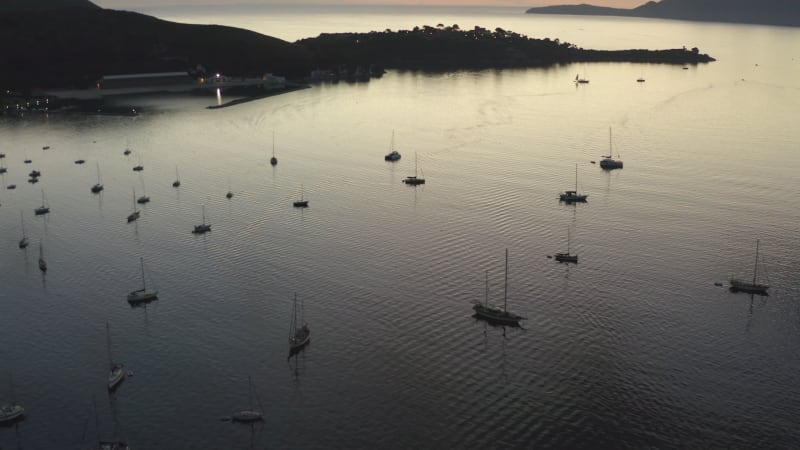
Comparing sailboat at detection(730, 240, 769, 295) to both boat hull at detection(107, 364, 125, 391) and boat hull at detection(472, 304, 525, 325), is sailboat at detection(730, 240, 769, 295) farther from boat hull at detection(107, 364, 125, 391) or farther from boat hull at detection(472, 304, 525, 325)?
boat hull at detection(107, 364, 125, 391)

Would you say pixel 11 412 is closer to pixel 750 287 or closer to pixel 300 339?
pixel 300 339

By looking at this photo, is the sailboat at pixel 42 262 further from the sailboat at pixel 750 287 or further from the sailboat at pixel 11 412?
the sailboat at pixel 750 287

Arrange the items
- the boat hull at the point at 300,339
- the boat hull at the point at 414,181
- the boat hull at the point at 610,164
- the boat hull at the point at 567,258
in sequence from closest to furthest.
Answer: the boat hull at the point at 300,339, the boat hull at the point at 567,258, the boat hull at the point at 414,181, the boat hull at the point at 610,164

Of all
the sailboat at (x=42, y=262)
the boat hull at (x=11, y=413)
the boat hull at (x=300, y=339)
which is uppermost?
the sailboat at (x=42, y=262)

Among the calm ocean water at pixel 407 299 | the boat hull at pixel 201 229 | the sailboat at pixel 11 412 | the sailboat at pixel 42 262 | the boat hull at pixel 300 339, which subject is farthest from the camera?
the boat hull at pixel 201 229

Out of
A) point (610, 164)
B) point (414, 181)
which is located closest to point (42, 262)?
point (414, 181)

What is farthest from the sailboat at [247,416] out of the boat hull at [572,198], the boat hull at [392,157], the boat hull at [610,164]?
the boat hull at [610,164]

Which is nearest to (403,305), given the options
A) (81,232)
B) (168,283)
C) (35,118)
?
(168,283)

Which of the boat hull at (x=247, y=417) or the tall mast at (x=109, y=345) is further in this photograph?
the tall mast at (x=109, y=345)

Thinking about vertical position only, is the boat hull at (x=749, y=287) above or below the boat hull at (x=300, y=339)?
above
